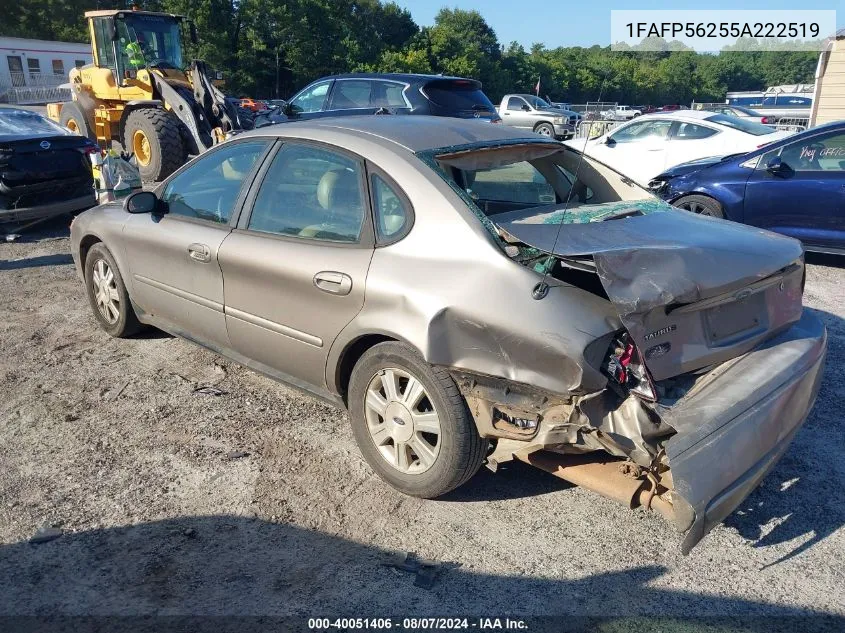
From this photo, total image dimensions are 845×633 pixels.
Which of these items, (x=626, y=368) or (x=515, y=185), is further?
(x=515, y=185)

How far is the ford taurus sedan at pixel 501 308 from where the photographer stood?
8.86 ft

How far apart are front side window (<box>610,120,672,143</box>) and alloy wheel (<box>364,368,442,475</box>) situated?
10.3 metres

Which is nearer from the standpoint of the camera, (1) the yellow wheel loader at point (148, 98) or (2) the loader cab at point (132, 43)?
(1) the yellow wheel loader at point (148, 98)

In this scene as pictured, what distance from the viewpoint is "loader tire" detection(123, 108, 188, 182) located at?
11398 mm

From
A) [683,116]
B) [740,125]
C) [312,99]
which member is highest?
[312,99]

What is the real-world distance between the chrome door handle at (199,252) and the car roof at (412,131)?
29.2 inches

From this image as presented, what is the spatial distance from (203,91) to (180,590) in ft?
34.3

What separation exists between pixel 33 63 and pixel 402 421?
5320cm

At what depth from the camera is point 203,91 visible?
37.9ft

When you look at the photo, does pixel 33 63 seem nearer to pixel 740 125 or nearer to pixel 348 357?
pixel 740 125

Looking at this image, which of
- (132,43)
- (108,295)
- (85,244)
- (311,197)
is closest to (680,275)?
(311,197)

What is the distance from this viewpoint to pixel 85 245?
533 cm

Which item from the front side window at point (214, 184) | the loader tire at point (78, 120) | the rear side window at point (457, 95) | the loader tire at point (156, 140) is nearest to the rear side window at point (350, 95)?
the rear side window at point (457, 95)

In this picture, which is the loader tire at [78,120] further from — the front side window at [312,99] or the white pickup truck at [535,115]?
the white pickup truck at [535,115]
